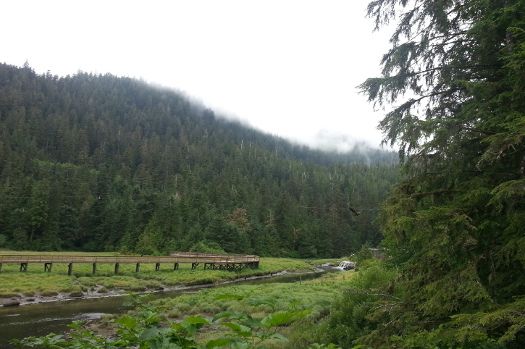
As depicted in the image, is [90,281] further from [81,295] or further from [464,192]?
[464,192]

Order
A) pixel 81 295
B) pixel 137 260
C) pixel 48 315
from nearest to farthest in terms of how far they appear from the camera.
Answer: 1. pixel 48 315
2. pixel 81 295
3. pixel 137 260

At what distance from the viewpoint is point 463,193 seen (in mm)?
8500

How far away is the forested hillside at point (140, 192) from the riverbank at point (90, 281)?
15222 millimetres

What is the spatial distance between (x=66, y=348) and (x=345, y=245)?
95071 millimetres

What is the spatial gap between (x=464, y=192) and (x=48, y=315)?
23691mm

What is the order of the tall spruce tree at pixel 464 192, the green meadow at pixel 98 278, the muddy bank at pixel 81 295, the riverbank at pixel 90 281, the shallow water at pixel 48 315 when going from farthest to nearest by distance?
the green meadow at pixel 98 278 → the riverbank at pixel 90 281 → the muddy bank at pixel 81 295 → the shallow water at pixel 48 315 → the tall spruce tree at pixel 464 192

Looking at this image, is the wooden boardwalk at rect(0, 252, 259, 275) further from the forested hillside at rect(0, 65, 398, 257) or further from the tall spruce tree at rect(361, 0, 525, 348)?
the tall spruce tree at rect(361, 0, 525, 348)

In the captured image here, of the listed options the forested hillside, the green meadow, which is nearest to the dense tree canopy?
the forested hillside

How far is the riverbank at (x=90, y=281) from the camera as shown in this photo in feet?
97.8

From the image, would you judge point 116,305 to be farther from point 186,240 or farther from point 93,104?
point 93,104

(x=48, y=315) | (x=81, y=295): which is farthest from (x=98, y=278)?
(x=48, y=315)

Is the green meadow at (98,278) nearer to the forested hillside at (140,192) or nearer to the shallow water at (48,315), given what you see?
the shallow water at (48,315)

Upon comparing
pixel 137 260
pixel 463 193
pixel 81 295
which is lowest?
pixel 81 295

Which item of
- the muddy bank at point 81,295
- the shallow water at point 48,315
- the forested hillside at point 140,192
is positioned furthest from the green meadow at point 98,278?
the forested hillside at point 140,192
